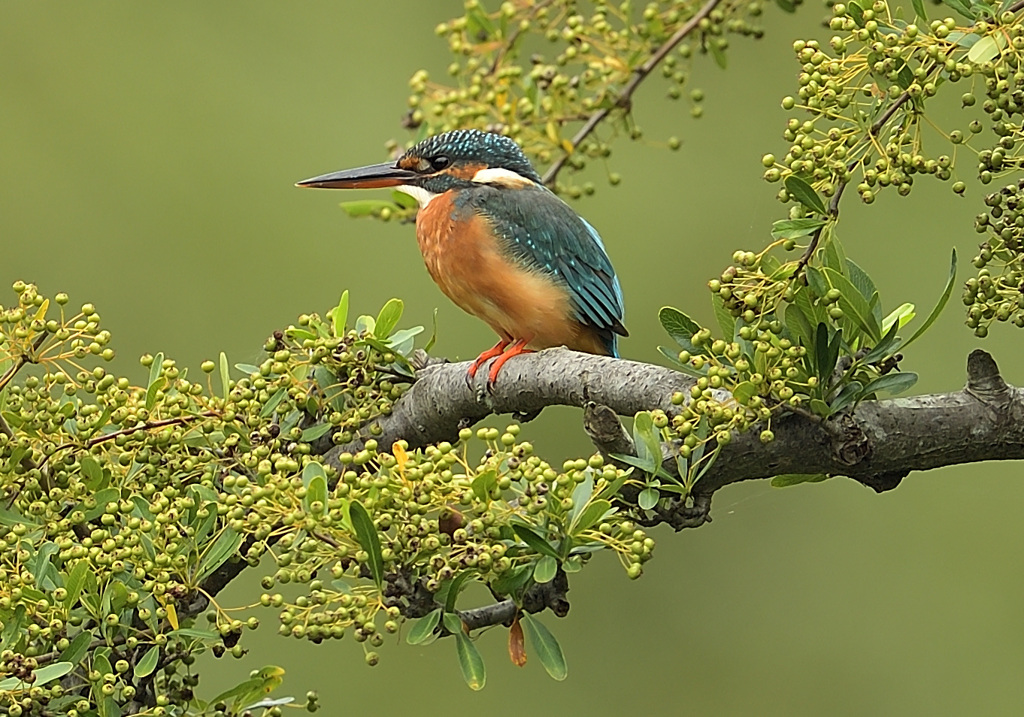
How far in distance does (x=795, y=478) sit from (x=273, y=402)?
1.71 ft

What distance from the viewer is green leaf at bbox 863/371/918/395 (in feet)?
4.07

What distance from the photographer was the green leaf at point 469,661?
1211mm

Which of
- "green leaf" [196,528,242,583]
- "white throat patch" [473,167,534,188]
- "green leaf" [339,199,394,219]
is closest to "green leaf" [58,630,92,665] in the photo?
"green leaf" [196,528,242,583]

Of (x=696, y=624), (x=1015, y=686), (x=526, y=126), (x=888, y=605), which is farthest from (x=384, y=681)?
(x=526, y=126)

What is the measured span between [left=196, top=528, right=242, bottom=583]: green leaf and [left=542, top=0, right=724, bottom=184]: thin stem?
100cm

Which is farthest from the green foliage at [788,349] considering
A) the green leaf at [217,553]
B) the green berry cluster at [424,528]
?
the green leaf at [217,553]

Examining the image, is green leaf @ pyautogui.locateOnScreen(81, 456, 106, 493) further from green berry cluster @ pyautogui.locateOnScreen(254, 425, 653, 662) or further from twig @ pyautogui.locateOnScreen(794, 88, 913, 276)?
twig @ pyautogui.locateOnScreen(794, 88, 913, 276)

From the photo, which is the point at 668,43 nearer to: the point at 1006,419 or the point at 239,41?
the point at 1006,419

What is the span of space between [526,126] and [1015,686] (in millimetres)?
3057

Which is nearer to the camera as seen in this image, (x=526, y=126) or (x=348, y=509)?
(x=348, y=509)

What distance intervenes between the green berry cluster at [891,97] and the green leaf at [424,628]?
0.45m

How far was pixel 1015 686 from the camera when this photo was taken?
4.37 m

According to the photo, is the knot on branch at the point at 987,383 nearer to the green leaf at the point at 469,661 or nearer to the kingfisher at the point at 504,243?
the green leaf at the point at 469,661

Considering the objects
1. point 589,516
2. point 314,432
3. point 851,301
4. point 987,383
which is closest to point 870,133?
point 851,301
